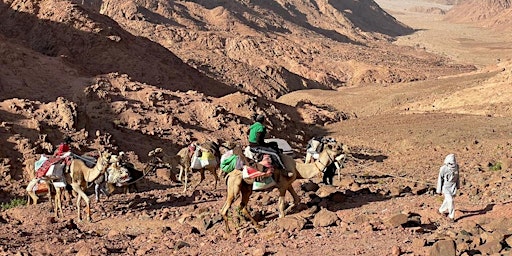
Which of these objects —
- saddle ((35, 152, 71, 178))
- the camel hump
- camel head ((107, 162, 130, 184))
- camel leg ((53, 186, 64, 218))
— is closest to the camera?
the camel hump

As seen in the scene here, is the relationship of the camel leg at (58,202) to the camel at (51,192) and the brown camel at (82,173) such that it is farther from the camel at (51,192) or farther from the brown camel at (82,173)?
the brown camel at (82,173)

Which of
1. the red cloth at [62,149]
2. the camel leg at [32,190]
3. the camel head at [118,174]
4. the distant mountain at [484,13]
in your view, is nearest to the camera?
the red cloth at [62,149]

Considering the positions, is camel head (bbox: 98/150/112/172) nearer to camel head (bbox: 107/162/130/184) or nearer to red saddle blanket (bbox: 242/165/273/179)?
camel head (bbox: 107/162/130/184)

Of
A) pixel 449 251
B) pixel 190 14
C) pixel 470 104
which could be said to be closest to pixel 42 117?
pixel 449 251

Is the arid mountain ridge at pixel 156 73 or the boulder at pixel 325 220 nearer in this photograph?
the boulder at pixel 325 220

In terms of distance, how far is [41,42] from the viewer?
33.2 m

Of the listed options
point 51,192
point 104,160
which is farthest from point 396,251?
point 51,192

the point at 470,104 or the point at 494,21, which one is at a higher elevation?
the point at 494,21

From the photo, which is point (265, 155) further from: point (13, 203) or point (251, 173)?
point (13, 203)

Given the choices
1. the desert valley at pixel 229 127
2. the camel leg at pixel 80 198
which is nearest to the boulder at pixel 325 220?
the desert valley at pixel 229 127

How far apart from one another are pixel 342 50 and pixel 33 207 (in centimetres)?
5715

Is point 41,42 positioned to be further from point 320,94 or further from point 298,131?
point 320,94

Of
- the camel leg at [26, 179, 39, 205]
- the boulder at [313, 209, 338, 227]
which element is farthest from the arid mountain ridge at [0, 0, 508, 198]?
the boulder at [313, 209, 338, 227]

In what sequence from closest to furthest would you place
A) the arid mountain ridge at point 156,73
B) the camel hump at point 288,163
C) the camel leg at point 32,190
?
1. the camel hump at point 288,163
2. the camel leg at point 32,190
3. the arid mountain ridge at point 156,73
